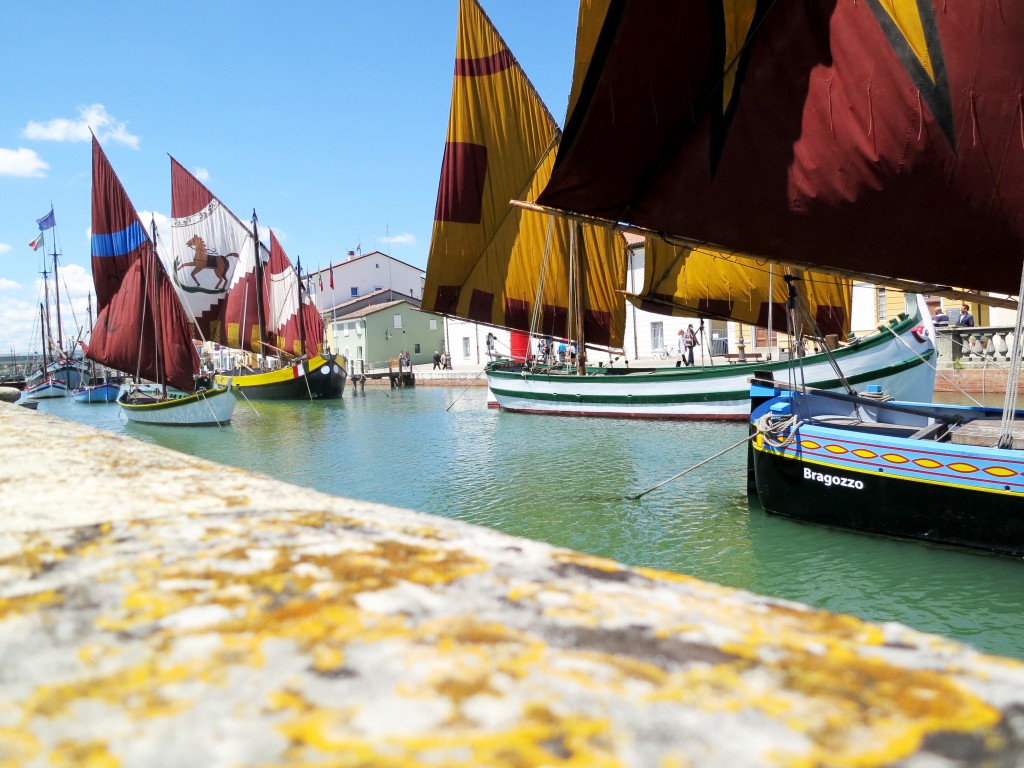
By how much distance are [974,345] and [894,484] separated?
15.4m

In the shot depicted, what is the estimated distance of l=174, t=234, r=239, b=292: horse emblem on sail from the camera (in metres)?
38.2

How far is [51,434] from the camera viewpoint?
306 centimetres

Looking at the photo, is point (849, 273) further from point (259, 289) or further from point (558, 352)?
point (259, 289)

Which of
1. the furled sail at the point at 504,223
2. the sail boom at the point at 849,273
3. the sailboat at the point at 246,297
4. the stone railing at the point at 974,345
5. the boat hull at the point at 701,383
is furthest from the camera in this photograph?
the sailboat at the point at 246,297

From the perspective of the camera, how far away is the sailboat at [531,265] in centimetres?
2106

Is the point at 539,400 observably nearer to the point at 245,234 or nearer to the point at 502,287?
the point at 502,287

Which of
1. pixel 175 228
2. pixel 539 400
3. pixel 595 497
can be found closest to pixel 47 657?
pixel 595 497

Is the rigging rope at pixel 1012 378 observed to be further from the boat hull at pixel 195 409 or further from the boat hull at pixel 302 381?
the boat hull at pixel 302 381

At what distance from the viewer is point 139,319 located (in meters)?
28.0

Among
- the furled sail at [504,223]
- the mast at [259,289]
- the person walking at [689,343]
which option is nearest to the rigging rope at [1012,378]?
the furled sail at [504,223]

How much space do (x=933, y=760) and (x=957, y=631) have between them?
21.1ft

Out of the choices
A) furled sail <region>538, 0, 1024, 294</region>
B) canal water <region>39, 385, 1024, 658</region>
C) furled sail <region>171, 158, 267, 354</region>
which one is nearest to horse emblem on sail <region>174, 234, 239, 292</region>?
furled sail <region>171, 158, 267, 354</region>

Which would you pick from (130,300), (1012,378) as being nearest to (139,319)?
(130,300)

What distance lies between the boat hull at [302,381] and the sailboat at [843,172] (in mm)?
30296
